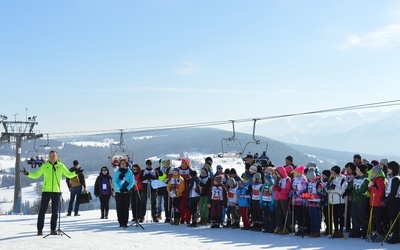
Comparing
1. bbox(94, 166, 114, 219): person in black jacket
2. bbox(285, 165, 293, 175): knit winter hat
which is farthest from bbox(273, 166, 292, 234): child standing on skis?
bbox(94, 166, 114, 219): person in black jacket

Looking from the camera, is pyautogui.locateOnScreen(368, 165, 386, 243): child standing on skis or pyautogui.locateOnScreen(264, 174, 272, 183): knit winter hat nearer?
pyautogui.locateOnScreen(368, 165, 386, 243): child standing on skis

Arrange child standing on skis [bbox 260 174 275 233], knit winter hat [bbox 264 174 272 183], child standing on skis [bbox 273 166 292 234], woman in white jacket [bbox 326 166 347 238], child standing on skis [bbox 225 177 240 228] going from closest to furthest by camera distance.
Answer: woman in white jacket [bbox 326 166 347 238], child standing on skis [bbox 273 166 292 234], child standing on skis [bbox 260 174 275 233], knit winter hat [bbox 264 174 272 183], child standing on skis [bbox 225 177 240 228]

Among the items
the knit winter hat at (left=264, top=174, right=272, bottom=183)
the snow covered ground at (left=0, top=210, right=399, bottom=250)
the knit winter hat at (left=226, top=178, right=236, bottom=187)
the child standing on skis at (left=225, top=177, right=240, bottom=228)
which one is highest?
the knit winter hat at (left=264, top=174, right=272, bottom=183)

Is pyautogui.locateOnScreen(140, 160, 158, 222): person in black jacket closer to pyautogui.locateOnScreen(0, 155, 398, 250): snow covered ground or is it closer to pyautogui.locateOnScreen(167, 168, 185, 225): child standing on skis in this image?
pyautogui.locateOnScreen(167, 168, 185, 225): child standing on skis

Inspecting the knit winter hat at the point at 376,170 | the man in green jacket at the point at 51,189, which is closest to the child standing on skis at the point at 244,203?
the knit winter hat at the point at 376,170

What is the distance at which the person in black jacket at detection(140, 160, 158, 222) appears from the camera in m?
16.6

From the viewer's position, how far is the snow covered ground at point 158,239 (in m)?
10.9

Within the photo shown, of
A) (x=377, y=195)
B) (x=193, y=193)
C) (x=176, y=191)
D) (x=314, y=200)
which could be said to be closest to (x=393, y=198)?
(x=377, y=195)

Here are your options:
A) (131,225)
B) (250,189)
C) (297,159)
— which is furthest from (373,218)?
(297,159)

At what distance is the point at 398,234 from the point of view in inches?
463

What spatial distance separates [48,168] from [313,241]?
693cm

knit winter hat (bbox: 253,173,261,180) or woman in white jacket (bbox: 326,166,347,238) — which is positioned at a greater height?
knit winter hat (bbox: 253,173,261,180)

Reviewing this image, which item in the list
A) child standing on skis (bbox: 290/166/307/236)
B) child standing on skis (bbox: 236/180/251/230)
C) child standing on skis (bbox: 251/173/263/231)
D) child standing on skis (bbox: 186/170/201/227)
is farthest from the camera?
child standing on skis (bbox: 186/170/201/227)

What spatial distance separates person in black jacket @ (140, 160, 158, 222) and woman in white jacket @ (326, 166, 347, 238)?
249 inches
